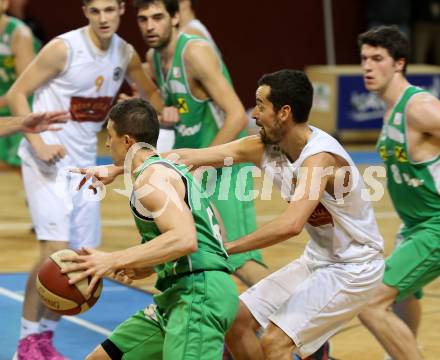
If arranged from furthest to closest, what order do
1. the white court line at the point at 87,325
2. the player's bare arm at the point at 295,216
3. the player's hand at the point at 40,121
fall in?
the white court line at the point at 87,325, the player's hand at the point at 40,121, the player's bare arm at the point at 295,216

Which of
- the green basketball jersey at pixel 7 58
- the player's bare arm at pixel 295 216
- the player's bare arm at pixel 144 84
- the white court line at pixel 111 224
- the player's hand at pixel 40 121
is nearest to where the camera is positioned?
the player's bare arm at pixel 295 216

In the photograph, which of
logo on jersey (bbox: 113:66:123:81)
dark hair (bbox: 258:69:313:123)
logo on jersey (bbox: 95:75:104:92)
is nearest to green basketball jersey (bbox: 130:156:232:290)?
dark hair (bbox: 258:69:313:123)

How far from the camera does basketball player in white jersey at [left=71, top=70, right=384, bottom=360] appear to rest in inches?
189

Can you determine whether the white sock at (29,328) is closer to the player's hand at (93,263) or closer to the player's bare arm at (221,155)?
the player's bare arm at (221,155)

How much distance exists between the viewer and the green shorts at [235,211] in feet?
20.8

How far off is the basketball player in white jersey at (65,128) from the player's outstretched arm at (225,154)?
1.13 metres

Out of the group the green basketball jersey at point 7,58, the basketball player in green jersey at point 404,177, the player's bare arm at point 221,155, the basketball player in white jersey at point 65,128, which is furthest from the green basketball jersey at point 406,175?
the green basketball jersey at point 7,58

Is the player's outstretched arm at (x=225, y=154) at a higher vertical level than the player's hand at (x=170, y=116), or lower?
higher

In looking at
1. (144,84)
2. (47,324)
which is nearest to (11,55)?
(144,84)

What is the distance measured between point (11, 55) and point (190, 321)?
187 inches

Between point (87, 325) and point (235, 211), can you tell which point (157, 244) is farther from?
point (87, 325)

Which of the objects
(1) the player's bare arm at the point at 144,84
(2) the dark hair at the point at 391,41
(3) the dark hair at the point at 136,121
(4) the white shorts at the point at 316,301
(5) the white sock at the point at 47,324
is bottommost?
(5) the white sock at the point at 47,324

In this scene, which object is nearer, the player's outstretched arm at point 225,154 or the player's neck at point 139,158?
the player's neck at point 139,158

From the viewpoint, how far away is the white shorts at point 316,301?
485 cm
